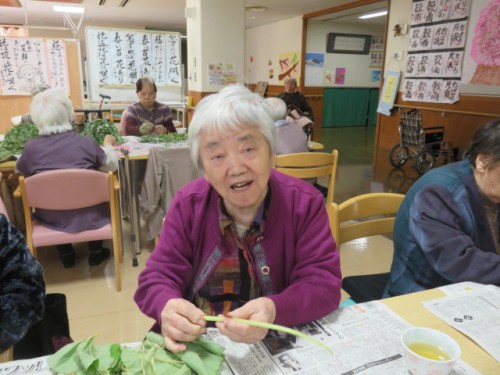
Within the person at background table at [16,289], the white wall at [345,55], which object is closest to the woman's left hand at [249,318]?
the person at background table at [16,289]

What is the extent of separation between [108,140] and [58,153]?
0.65m

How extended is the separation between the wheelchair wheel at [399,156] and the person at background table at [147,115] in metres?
3.57

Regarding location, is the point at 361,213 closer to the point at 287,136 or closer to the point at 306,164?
the point at 306,164

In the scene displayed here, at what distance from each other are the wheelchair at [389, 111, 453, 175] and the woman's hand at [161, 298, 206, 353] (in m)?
5.23

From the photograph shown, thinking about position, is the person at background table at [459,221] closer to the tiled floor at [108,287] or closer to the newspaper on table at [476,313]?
the newspaper on table at [476,313]

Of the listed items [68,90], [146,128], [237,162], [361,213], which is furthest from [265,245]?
[68,90]

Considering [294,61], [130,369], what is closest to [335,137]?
[294,61]

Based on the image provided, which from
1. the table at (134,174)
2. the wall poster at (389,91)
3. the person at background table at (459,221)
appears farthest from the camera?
the wall poster at (389,91)

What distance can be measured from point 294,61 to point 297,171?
808 cm

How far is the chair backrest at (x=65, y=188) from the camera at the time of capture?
7.09 feet

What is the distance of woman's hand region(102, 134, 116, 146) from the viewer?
3.05 m

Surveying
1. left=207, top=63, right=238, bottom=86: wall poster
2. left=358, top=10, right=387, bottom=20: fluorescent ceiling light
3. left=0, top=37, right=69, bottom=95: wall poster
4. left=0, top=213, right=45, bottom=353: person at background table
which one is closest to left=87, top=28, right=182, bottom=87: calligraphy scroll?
left=0, top=37, right=69, bottom=95: wall poster

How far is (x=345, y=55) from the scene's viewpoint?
10336 millimetres

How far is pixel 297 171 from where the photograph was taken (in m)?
2.61
